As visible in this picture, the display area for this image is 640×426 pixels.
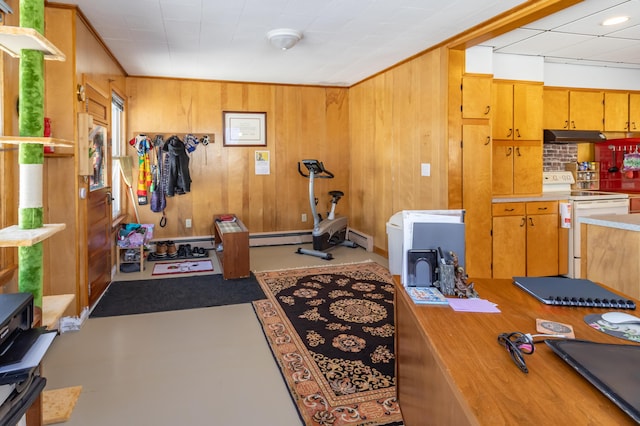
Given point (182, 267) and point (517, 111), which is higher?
point (517, 111)

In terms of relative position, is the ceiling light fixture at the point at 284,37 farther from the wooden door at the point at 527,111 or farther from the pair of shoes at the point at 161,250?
the pair of shoes at the point at 161,250

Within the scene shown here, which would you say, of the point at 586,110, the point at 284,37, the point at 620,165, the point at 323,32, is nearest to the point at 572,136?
the point at 586,110

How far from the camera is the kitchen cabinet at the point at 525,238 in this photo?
4.66 m

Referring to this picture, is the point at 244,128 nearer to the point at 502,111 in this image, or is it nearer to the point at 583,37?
the point at 502,111

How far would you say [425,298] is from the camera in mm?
1832

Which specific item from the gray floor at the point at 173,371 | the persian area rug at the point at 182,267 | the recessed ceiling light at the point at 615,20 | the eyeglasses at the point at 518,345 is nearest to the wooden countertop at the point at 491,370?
the eyeglasses at the point at 518,345

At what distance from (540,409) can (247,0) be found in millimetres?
3372

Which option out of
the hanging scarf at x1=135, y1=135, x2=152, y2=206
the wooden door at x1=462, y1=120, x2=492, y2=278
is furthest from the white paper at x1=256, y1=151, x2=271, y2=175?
the wooden door at x1=462, y1=120, x2=492, y2=278

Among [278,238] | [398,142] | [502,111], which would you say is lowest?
[278,238]

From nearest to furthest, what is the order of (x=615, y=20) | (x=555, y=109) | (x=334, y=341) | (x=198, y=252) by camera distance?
(x=334, y=341) → (x=615, y=20) → (x=555, y=109) → (x=198, y=252)

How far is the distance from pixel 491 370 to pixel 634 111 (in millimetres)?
6212

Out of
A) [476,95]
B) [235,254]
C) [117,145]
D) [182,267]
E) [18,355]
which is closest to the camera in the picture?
[18,355]

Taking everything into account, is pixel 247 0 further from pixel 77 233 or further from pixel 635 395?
pixel 635 395

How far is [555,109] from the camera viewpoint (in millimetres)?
5434
